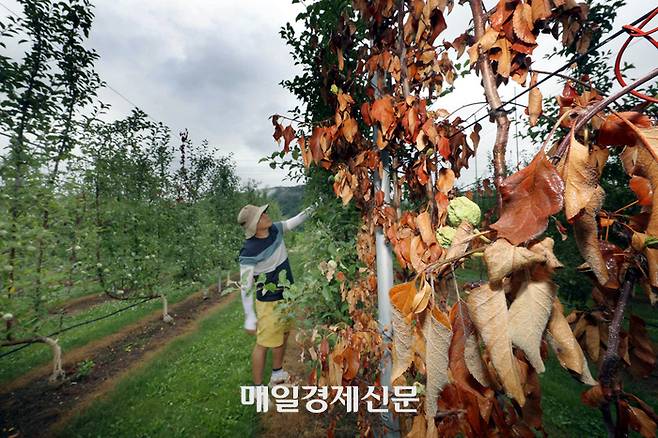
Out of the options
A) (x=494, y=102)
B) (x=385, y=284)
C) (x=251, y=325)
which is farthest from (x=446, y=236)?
(x=251, y=325)

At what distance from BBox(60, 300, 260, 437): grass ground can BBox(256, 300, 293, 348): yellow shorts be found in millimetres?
1184

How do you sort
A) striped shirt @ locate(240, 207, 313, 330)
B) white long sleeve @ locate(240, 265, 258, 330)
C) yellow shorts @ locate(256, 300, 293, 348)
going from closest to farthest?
1. white long sleeve @ locate(240, 265, 258, 330)
2. striped shirt @ locate(240, 207, 313, 330)
3. yellow shorts @ locate(256, 300, 293, 348)

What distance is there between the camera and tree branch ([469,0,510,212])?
2.77ft

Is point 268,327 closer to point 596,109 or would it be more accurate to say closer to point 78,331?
point 596,109

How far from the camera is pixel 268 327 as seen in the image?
11.9 feet

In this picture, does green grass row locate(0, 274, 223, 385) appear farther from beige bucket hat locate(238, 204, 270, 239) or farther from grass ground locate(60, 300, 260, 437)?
beige bucket hat locate(238, 204, 270, 239)

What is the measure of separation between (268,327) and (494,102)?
3572 millimetres

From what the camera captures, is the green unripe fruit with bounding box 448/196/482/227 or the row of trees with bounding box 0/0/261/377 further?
the row of trees with bounding box 0/0/261/377

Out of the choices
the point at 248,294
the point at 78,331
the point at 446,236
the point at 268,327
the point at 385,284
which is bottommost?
the point at 78,331

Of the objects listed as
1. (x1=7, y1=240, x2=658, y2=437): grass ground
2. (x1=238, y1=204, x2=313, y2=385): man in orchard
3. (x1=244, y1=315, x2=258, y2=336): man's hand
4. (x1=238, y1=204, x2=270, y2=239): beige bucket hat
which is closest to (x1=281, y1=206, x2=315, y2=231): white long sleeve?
(x1=238, y1=204, x2=313, y2=385): man in orchard

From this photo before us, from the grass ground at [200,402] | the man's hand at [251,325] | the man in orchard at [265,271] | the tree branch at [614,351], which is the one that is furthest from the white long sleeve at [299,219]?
the tree branch at [614,351]

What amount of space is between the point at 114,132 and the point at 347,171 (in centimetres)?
964

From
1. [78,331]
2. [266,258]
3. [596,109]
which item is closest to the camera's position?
[596,109]

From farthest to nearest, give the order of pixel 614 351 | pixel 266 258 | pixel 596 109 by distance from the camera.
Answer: pixel 266 258 → pixel 614 351 → pixel 596 109
